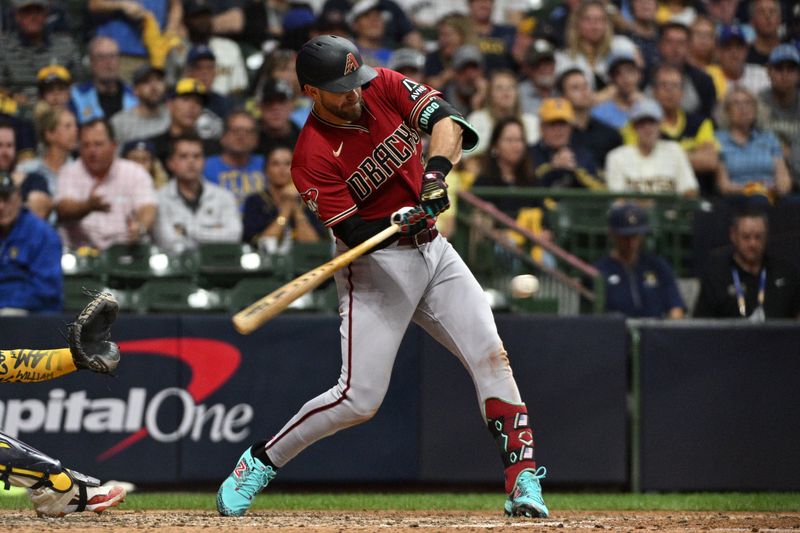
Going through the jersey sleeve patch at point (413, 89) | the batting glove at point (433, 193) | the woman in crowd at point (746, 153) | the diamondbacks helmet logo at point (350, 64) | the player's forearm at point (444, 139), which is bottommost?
the batting glove at point (433, 193)

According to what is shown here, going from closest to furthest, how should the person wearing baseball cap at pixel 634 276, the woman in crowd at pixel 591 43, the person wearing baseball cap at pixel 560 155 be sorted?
the person wearing baseball cap at pixel 634 276
the person wearing baseball cap at pixel 560 155
the woman in crowd at pixel 591 43

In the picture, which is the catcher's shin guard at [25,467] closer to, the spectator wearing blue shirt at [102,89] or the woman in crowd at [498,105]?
the spectator wearing blue shirt at [102,89]

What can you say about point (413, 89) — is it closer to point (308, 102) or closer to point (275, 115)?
point (275, 115)

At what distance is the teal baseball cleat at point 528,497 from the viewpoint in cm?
516

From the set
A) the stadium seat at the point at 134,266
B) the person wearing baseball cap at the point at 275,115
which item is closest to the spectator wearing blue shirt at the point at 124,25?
the person wearing baseball cap at the point at 275,115

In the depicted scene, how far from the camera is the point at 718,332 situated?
7.70 meters

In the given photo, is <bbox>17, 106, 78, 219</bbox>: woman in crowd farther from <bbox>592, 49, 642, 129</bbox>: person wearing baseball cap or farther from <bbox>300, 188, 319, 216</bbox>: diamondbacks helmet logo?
<bbox>592, 49, 642, 129</bbox>: person wearing baseball cap

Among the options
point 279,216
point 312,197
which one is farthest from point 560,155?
point 312,197

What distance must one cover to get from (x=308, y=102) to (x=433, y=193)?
236 inches

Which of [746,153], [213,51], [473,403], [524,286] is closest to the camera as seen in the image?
[473,403]

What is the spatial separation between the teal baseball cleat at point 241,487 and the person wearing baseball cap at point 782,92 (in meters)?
6.91

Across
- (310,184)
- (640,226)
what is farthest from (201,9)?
(310,184)

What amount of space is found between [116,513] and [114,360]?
43.3 inches

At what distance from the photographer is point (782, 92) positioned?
11.0 m
